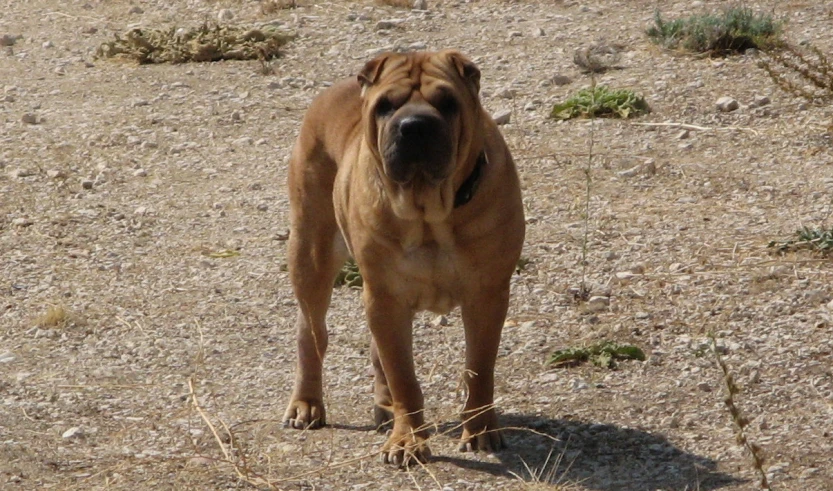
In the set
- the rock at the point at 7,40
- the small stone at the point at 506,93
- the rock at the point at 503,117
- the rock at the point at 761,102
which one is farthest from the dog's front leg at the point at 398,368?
the rock at the point at 7,40

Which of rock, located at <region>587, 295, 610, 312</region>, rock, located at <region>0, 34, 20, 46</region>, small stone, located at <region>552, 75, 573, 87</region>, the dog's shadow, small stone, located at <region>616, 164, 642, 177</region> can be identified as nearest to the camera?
the dog's shadow

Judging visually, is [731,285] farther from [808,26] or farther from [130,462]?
[808,26]

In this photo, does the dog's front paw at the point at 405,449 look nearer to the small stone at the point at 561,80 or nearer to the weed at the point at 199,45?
the small stone at the point at 561,80

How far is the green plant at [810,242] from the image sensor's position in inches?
279

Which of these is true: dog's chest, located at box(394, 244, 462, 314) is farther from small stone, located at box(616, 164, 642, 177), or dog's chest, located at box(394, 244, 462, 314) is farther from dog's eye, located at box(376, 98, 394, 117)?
small stone, located at box(616, 164, 642, 177)

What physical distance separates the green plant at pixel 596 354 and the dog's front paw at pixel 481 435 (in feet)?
2.75

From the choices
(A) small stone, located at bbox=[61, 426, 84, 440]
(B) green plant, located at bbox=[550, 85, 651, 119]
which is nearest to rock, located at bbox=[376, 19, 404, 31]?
(B) green plant, located at bbox=[550, 85, 651, 119]

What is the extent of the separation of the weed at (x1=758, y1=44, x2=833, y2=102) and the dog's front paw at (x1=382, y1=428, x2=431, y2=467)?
364cm

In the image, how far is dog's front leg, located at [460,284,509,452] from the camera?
5383 mm

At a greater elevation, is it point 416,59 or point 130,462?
point 416,59

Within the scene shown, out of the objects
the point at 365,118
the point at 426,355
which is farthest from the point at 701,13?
the point at 365,118

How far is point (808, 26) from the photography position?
36.7 feet

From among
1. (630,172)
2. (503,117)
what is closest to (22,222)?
(503,117)

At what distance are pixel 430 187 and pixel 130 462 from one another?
1.65 metres
